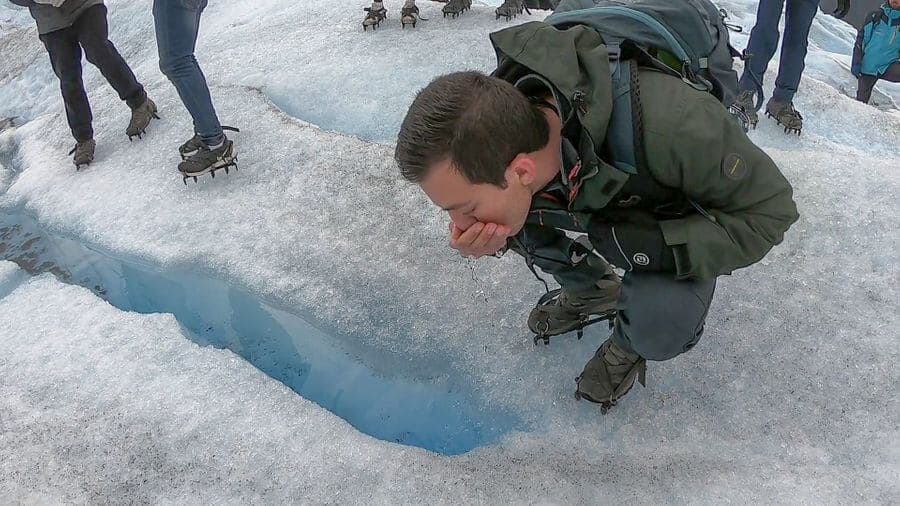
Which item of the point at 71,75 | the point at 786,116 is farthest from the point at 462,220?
the point at 71,75

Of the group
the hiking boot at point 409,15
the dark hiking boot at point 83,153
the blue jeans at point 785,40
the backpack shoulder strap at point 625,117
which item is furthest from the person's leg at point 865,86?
the dark hiking boot at point 83,153

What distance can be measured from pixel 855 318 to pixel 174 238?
3056 mm

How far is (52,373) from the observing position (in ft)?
7.96

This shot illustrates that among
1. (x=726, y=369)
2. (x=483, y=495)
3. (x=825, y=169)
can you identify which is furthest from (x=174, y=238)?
(x=825, y=169)

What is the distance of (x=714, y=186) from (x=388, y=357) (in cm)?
143

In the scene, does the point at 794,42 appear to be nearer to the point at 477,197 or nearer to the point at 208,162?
the point at 477,197

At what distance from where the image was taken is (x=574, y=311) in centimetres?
231

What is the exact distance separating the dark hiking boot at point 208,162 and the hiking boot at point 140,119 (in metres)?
0.79

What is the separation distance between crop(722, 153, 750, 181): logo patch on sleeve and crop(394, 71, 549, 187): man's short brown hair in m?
0.46

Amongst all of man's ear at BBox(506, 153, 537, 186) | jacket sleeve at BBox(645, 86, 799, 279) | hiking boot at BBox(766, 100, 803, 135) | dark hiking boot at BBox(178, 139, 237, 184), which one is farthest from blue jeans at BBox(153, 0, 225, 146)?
hiking boot at BBox(766, 100, 803, 135)

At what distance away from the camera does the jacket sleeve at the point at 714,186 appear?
55.8 inches

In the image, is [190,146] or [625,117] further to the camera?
[190,146]

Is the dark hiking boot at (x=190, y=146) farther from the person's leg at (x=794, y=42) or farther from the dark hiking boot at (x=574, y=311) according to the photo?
the person's leg at (x=794, y=42)

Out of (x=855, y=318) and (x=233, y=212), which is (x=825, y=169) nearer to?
(x=855, y=318)
